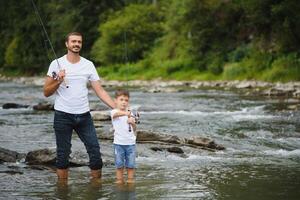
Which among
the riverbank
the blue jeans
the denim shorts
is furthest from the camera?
the riverbank

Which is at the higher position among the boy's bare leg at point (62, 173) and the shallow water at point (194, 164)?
the boy's bare leg at point (62, 173)

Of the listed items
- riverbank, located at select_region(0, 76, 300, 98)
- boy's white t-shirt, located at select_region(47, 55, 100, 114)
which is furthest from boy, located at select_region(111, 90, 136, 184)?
riverbank, located at select_region(0, 76, 300, 98)

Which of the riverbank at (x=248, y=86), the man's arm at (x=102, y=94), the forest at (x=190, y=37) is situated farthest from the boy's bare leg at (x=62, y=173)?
the riverbank at (x=248, y=86)

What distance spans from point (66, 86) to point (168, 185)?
2.12 m

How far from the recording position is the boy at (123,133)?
8.16 m

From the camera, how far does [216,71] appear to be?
43938 millimetres

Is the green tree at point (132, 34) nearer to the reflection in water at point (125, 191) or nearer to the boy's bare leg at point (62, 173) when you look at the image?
the boy's bare leg at point (62, 173)

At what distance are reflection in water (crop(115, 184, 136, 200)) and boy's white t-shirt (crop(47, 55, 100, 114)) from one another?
1.24 metres

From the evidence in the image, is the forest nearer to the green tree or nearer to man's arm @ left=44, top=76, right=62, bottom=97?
the green tree

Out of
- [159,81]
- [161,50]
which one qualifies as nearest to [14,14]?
[161,50]

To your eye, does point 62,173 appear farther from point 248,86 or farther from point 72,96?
point 248,86

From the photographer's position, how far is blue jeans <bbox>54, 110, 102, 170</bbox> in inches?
316

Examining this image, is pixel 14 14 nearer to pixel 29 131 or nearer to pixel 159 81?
pixel 159 81

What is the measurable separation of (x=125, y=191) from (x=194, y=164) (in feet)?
9.11
